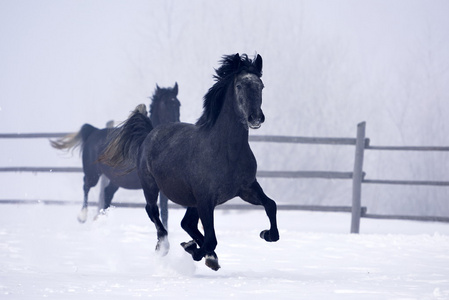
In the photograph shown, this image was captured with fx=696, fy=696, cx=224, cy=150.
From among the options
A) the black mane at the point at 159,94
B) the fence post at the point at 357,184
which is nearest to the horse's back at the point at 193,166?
the black mane at the point at 159,94

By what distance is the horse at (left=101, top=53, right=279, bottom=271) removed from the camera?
511 cm

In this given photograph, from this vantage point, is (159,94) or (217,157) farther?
(159,94)

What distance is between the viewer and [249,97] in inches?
197

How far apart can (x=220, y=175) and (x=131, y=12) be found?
2942cm

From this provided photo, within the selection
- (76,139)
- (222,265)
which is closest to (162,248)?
(222,265)

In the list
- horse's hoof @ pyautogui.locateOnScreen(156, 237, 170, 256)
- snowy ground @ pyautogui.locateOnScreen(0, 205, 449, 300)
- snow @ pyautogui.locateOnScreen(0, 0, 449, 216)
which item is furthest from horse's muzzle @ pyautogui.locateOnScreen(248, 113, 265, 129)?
snow @ pyautogui.locateOnScreen(0, 0, 449, 216)

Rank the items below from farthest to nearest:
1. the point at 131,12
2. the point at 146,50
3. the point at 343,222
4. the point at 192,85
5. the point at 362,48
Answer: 1. the point at 131,12
2. the point at 362,48
3. the point at 146,50
4. the point at 192,85
5. the point at 343,222

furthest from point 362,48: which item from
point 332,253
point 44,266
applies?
point 44,266

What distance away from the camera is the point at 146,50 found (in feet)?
80.5

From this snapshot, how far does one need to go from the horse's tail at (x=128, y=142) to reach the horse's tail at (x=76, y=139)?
3.94 meters

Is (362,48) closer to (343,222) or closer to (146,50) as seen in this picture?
(146,50)

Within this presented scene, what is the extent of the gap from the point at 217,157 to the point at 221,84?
59 centimetres

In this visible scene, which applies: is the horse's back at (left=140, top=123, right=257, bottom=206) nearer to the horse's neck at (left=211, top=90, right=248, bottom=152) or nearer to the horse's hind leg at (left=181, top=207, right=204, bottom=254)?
the horse's neck at (left=211, top=90, right=248, bottom=152)

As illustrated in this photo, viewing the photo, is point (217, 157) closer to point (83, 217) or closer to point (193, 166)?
point (193, 166)
